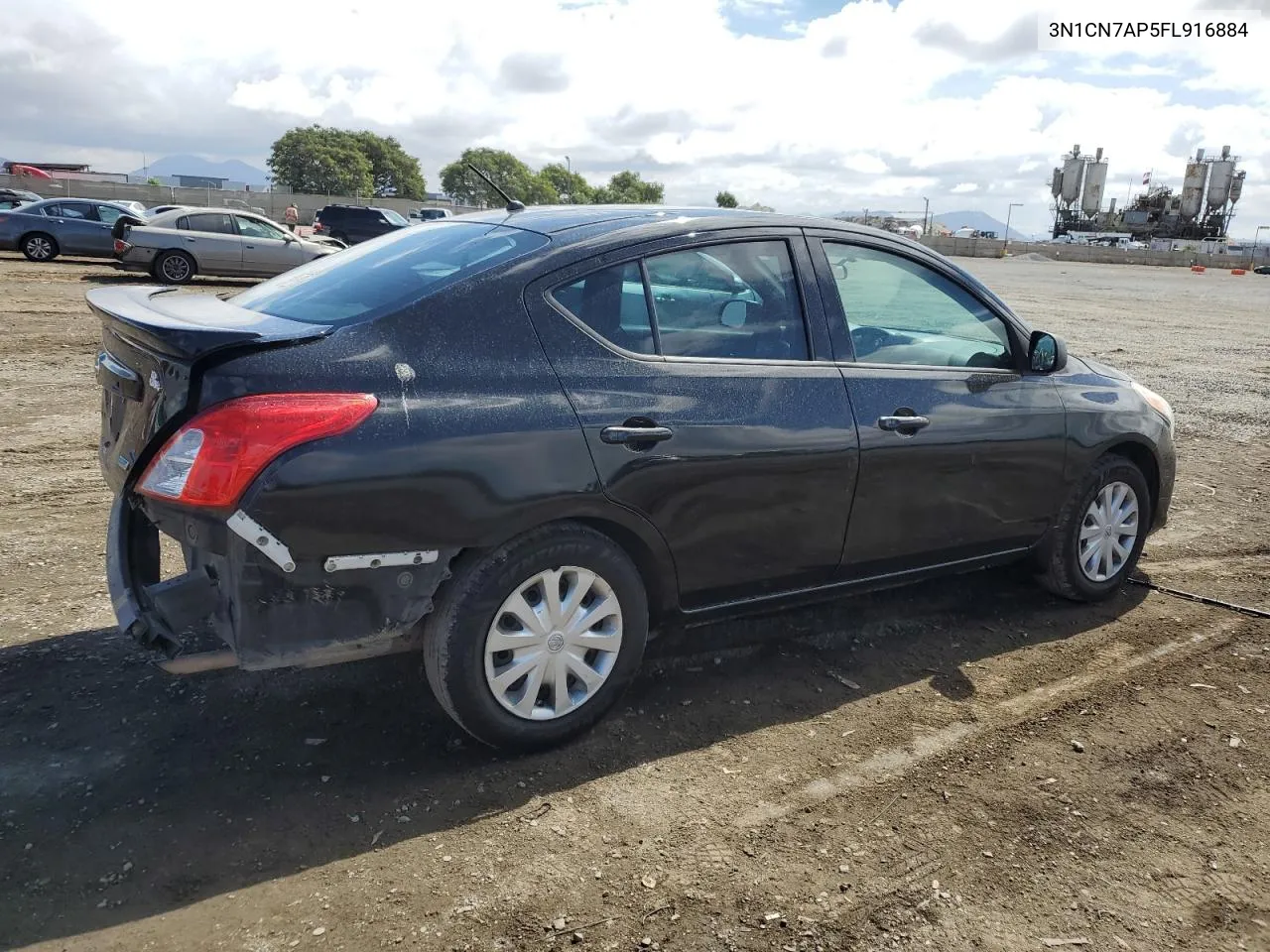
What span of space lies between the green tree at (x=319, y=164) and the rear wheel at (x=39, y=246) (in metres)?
Answer: 98.6

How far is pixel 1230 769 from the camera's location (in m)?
3.45

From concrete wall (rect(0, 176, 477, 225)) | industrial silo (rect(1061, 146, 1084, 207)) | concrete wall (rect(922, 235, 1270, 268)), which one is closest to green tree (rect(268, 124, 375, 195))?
concrete wall (rect(0, 176, 477, 225))

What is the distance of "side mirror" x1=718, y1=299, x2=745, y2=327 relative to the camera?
12.0ft

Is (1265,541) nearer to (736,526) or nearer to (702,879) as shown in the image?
(736,526)

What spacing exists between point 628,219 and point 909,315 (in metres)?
1.39

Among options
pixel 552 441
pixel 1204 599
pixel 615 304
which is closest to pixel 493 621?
pixel 552 441

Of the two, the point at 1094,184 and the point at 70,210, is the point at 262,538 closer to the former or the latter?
the point at 70,210

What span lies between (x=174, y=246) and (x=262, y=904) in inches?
698

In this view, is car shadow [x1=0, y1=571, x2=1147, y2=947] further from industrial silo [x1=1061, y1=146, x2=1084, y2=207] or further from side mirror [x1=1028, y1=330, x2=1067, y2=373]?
industrial silo [x1=1061, y1=146, x2=1084, y2=207]

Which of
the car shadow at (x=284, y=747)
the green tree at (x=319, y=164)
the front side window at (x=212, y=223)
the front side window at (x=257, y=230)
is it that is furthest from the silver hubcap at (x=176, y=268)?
the green tree at (x=319, y=164)

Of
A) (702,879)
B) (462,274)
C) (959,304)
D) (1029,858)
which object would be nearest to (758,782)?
(702,879)

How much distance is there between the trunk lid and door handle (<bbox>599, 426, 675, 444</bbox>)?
0.91 metres

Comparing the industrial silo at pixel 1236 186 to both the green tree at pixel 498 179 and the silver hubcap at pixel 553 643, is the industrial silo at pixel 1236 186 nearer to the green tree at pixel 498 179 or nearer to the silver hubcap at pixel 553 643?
the green tree at pixel 498 179

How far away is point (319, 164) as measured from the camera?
376 feet
